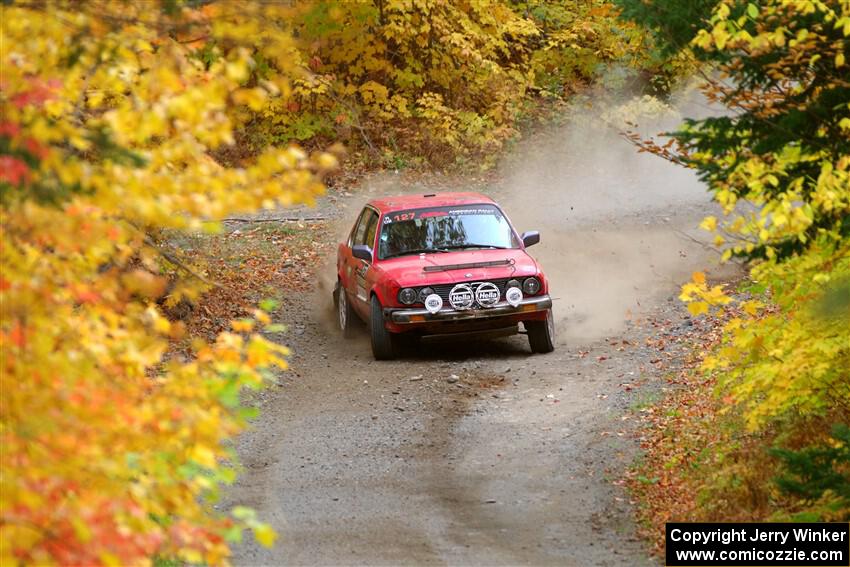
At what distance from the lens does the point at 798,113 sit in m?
7.03

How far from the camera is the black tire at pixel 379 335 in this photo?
43.1ft

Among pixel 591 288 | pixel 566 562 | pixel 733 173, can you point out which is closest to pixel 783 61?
pixel 733 173

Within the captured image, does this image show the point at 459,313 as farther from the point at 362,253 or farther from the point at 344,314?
the point at 344,314

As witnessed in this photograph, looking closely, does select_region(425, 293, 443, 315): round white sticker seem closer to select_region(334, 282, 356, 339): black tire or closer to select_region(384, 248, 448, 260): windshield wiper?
select_region(384, 248, 448, 260): windshield wiper

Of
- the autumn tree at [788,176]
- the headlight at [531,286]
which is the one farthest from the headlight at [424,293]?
the autumn tree at [788,176]

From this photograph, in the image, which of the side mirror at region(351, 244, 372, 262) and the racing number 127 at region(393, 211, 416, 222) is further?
the racing number 127 at region(393, 211, 416, 222)

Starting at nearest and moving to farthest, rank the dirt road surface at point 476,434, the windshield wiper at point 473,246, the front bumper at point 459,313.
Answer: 1. the dirt road surface at point 476,434
2. the front bumper at point 459,313
3. the windshield wiper at point 473,246

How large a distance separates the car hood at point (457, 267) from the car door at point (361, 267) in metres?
0.56

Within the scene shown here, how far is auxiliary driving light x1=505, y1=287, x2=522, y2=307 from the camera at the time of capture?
12.8 m

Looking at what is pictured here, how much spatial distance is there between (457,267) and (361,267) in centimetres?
163

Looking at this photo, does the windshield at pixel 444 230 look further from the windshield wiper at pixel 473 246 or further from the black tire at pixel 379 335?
the black tire at pixel 379 335

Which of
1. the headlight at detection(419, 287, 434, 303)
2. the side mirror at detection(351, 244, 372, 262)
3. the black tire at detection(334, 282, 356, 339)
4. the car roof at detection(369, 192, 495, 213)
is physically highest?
the car roof at detection(369, 192, 495, 213)

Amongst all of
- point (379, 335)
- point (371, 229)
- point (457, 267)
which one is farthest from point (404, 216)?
point (379, 335)

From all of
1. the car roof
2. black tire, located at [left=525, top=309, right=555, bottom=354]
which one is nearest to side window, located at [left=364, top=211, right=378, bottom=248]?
the car roof
